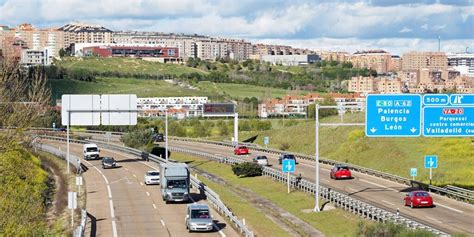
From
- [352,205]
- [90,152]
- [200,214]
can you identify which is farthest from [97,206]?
[90,152]

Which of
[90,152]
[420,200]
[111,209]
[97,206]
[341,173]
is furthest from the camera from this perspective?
[90,152]

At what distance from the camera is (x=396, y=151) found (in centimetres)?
8506

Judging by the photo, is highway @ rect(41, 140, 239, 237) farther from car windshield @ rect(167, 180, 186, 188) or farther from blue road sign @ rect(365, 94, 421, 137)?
blue road sign @ rect(365, 94, 421, 137)

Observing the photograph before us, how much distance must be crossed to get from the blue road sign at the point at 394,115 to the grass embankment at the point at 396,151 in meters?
15.5

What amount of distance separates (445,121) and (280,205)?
48.4 ft

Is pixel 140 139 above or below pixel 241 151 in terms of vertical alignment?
above

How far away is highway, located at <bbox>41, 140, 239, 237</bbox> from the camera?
4328 centimetres

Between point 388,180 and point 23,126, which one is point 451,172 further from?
point 23,126

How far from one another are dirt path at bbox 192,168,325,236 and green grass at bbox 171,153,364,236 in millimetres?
527

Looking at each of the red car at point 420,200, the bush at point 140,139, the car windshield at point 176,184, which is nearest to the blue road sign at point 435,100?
the red car at point 420,200

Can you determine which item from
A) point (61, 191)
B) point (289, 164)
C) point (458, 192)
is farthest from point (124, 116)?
point (458, 192)

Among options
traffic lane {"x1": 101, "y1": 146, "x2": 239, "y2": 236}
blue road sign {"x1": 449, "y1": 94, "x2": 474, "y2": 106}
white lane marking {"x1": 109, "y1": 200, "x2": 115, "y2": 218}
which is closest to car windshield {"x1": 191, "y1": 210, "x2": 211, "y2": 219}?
traffic lane {"x1": 101, "y1": 146, "x2": 239, "y2": 236}

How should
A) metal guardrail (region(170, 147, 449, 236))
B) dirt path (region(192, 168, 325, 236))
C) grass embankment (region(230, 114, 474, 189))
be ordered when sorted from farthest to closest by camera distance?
grass embankment (region(230, 114, 474, 189)) < dirt path (region(192, 168, 325, 236)) < metal guardrail (region(170, 147, 449, 236))

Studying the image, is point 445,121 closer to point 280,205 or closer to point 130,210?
point 280,205
